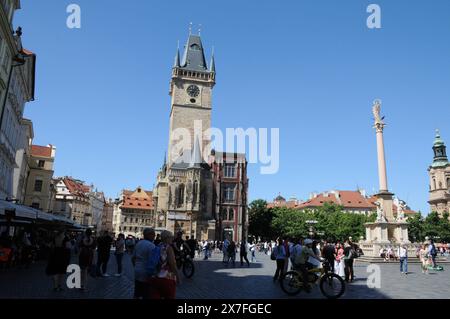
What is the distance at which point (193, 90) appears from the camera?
77562mm

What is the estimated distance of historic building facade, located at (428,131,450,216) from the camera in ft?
319

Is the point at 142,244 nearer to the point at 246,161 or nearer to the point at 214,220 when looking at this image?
the point at 214,220

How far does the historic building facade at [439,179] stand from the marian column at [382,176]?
2983 inches

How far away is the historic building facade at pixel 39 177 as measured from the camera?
51.4 m

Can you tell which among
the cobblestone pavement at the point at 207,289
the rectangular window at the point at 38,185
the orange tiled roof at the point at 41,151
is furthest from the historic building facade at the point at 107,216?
the cobblestone pavement at the point at 207,289

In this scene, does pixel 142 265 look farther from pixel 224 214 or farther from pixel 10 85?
pixel 224 214

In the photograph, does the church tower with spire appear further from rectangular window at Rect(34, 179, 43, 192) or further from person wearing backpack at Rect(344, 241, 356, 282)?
Result: person wearing backpack at Rect(344, 241, 356, 282)

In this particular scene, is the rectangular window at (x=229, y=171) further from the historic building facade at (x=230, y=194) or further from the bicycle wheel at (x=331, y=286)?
the bicycle wheel at (x=331, y=286)

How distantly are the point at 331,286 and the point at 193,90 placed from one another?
69.9 m

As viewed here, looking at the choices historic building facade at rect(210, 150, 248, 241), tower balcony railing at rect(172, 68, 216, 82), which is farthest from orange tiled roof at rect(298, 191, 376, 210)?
tower balcony railing at rect(172, 68, 216, 82)

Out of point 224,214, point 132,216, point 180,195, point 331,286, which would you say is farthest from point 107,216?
point 331,286

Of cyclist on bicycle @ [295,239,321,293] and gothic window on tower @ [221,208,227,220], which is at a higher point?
gothic window on tower @ [221,208,227,220]

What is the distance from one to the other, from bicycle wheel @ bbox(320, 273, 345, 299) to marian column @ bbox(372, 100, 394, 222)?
22.3 metres

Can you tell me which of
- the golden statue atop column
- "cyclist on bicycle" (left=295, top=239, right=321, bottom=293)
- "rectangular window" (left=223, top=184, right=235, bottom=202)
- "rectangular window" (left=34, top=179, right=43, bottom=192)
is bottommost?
"cyclist on bicycle" (left=295, top=239, right=321, bottom=293)
